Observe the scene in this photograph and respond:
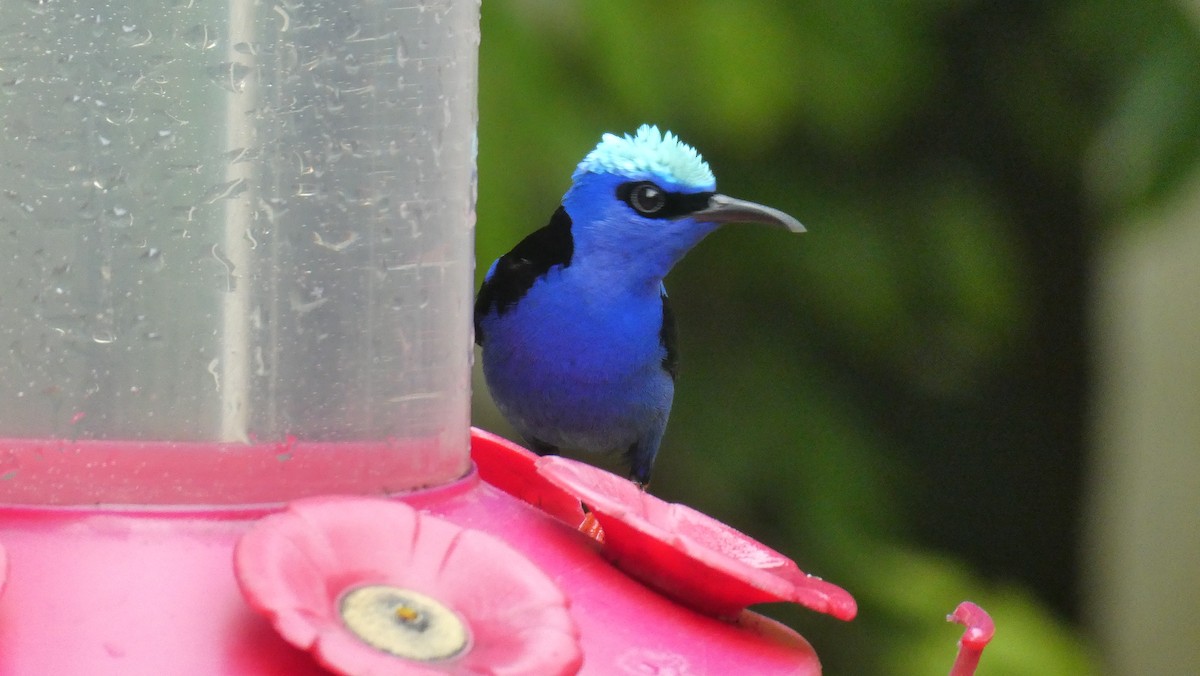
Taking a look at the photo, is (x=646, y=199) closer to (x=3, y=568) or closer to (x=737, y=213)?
(x=737, y=213)

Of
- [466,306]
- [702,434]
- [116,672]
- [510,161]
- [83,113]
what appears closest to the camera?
[116,672]

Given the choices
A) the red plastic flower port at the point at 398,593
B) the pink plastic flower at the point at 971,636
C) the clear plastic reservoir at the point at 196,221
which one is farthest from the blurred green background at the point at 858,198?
the red plastic flower port at the point at 398,593

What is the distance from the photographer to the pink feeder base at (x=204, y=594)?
3.32 ft

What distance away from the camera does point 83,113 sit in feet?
4.17

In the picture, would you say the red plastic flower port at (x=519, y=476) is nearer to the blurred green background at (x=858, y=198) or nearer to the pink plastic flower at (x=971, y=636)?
the pink plastic flower at (x=971, y=636)

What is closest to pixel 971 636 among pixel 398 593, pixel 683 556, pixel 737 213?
pixel 683 556

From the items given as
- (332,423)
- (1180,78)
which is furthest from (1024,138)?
(332,423)

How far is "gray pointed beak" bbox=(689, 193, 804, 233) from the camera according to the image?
2504 millimetres

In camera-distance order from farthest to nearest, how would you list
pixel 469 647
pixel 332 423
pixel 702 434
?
pixel 702 434
pixel 332 423
pixel 469 647

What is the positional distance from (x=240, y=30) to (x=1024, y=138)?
335 cm

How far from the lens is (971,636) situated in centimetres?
133

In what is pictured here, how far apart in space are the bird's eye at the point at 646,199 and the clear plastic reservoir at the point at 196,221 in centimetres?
130

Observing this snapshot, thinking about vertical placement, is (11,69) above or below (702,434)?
above

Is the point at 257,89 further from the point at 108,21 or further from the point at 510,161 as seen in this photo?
the point at 510,161
